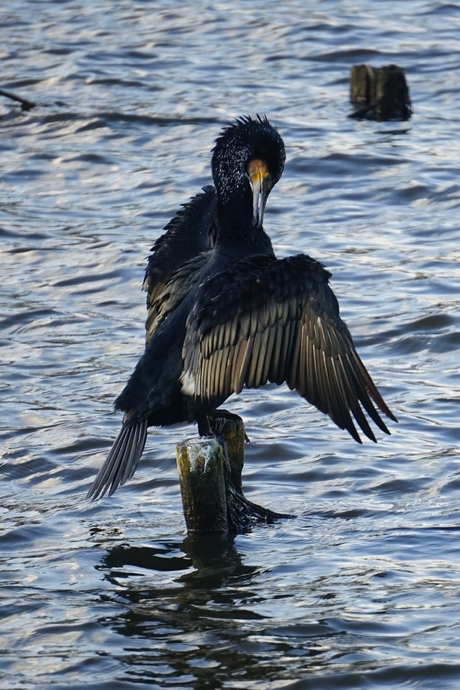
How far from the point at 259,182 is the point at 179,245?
1.92 ft

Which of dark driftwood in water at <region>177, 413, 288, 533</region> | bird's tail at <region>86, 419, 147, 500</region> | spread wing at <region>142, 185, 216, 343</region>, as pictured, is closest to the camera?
dark driftwood in water at <region>177, 413, 288, 533</region>

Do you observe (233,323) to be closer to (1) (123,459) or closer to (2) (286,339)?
(2) (286,339)

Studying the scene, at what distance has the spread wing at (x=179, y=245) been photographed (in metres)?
6.01

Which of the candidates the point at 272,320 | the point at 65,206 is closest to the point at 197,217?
the point at 272,320

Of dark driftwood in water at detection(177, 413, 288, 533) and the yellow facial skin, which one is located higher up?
the yellow facial skin

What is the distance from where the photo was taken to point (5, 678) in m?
4.40

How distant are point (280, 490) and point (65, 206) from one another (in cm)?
508

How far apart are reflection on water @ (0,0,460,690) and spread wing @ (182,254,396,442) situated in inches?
28.7

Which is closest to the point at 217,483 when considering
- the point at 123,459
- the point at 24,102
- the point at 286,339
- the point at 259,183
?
the point at 123,459

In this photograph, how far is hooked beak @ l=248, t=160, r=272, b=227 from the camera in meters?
5.64

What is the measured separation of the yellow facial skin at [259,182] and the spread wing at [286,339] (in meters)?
0.58

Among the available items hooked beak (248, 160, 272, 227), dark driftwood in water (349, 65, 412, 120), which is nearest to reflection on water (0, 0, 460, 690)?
dark driftwood in water (349, 65, 412, 120)

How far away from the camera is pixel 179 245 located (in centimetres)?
607

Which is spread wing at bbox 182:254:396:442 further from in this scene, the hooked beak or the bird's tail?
the hooked beak
